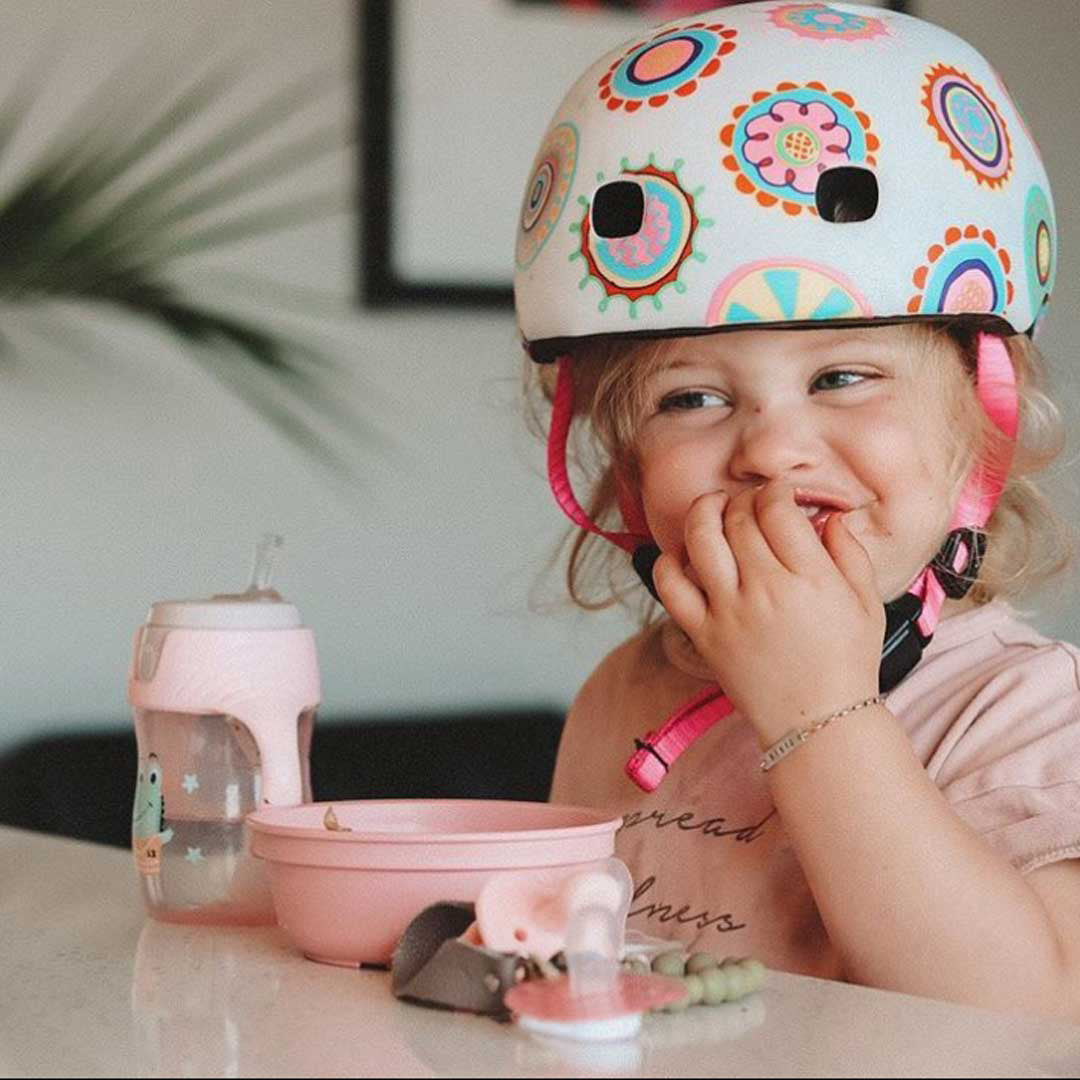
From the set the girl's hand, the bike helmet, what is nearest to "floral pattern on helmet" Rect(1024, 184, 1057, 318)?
the bike helmet

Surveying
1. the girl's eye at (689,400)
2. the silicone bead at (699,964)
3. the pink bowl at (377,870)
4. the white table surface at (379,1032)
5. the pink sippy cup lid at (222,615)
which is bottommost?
the white table surface at (379,1032)

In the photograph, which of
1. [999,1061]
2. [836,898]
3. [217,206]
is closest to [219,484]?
[217,206]

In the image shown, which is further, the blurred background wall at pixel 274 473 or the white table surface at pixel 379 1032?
the blurred background wall at pixel 274 473

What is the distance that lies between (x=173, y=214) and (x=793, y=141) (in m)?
1.27

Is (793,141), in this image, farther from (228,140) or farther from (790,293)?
(228,140)

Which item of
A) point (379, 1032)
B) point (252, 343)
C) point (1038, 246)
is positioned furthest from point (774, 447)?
point (252, 343)

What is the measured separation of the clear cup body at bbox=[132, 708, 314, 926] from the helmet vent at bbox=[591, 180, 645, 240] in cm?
37

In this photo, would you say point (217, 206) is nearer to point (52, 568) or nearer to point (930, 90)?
point (52, 568)

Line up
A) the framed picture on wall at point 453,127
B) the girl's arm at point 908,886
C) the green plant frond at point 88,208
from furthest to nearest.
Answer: the framed picture on wall at point 453,127 < the green plant frond at point 88,208 < the girl's arm at point 908,886

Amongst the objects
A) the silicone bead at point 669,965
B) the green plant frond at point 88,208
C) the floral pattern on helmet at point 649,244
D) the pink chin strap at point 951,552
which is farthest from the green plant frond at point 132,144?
the silicone bead at point 669,965

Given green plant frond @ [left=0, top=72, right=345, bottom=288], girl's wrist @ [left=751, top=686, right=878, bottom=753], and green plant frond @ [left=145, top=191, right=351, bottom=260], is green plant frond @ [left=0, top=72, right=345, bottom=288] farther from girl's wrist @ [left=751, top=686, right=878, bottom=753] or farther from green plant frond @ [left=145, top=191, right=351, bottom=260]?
girl's wrist @ [left=751, top=686, right=878, bottom=753]

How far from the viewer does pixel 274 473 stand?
227cm

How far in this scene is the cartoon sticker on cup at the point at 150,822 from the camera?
0.98 meters

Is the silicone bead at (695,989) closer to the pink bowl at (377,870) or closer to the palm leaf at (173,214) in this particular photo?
the pink bowl at (377,870)
